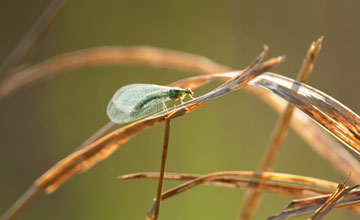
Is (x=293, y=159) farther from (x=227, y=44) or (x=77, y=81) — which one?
(x=77, y=81)

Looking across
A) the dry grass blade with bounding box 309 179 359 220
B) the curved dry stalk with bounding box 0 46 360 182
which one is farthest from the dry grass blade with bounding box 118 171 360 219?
the curved dry stalk with bounding box 0 46 360 182

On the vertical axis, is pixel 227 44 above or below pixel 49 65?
above

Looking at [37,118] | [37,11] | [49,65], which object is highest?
[37,11]

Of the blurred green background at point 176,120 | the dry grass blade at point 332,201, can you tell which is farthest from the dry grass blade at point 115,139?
the blurred green background at point 176,120

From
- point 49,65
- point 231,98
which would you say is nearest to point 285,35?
point 231,98

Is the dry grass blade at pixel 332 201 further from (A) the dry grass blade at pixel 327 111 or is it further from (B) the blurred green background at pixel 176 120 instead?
(B) the blurred green background at pixel 176 120

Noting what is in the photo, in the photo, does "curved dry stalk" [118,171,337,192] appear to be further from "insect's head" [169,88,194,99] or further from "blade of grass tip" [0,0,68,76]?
"insect's head" [169,88,194,99]

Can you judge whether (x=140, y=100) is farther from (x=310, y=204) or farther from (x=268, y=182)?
(x=310, y=204)
